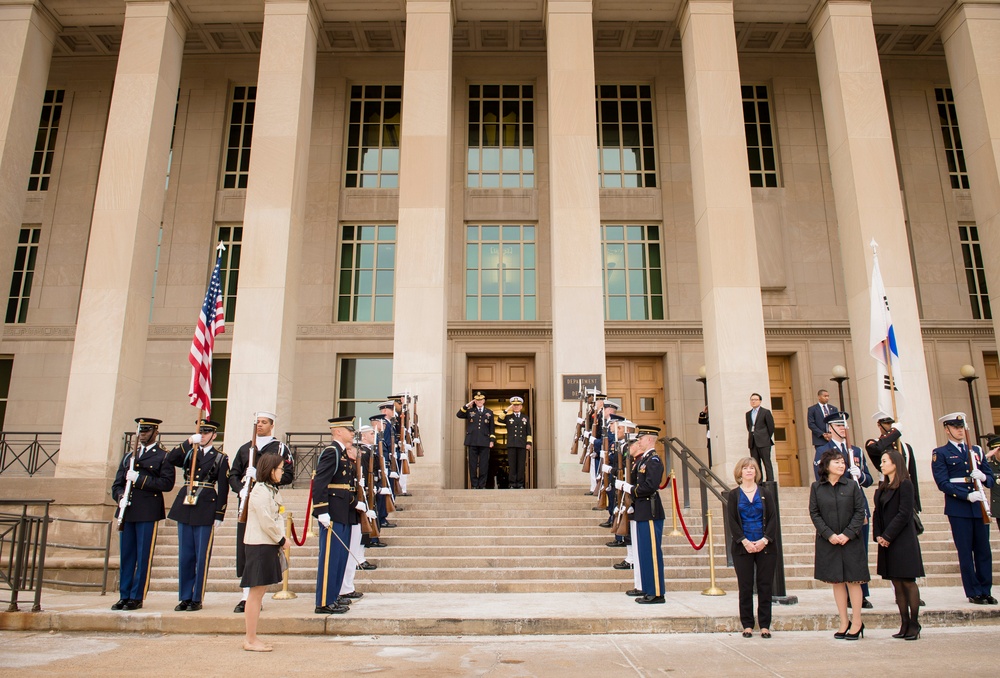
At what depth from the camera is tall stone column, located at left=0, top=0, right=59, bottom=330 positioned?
16062 mm

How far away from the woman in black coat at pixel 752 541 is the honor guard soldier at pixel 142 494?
6563 mm

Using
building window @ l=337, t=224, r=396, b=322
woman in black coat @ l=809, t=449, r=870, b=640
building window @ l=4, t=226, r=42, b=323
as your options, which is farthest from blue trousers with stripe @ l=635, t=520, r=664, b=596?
building window @ l=4, t=226, r=42, b=323

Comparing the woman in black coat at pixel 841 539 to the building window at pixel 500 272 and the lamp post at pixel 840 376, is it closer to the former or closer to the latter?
the lamp post at pixel 840 376

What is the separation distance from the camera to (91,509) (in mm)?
13633

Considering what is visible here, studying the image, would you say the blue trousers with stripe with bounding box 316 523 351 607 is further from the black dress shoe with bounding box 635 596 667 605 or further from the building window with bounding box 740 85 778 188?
the building window with bounding box 740 85 778 188

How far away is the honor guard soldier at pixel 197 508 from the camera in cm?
846

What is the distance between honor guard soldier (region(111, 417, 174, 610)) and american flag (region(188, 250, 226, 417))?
0.77 meters

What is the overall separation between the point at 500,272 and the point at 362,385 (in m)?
4.89

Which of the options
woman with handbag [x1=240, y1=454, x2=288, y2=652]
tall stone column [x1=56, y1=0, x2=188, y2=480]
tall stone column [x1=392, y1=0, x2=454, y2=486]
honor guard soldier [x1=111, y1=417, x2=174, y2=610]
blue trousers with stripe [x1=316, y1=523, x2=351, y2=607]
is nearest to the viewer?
woman with handbag [x1=240, y1=454, x2=288, y2=652]

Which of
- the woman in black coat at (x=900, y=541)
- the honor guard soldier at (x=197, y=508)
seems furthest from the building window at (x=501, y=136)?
the woman in black coat at (x=900, y=541)

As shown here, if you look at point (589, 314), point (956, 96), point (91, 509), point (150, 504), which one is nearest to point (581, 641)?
point (150, 504)

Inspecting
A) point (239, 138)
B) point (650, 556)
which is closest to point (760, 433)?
point (650, 556)

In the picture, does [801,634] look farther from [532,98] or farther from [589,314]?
[532,98]

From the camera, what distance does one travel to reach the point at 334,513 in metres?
8.45
